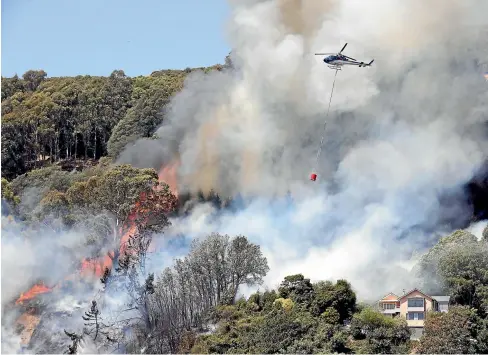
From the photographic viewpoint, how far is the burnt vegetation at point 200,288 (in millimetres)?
36156

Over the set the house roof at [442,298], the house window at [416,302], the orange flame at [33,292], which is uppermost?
the orange flame at [33,292]

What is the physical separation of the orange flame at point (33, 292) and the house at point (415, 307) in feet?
52.6

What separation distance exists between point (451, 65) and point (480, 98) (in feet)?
7.54

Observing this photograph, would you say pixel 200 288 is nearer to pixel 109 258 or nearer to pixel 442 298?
pixel 109 258

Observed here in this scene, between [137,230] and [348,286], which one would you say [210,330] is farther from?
[137,230]

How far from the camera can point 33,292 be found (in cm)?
4288

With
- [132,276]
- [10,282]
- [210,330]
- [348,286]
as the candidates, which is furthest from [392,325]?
[10,282]

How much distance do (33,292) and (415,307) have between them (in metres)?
17.9

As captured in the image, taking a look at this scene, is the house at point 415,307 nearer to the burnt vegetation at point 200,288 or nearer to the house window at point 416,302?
the house window at point 416,302

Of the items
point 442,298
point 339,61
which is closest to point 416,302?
point 442,298

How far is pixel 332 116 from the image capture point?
47188 mm

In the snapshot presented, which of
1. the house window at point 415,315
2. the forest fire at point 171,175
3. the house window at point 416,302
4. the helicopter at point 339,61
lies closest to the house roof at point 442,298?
the house window at point 416,302

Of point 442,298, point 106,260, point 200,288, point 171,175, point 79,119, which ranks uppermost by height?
point 79,119

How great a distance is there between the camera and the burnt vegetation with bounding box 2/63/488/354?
36.2m
